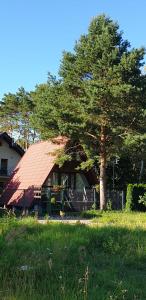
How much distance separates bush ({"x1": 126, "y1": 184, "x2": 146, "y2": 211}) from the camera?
3348 centimetres

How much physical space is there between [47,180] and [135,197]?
6538 mm

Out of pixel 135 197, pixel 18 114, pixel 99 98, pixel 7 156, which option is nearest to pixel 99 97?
pixel 99 98

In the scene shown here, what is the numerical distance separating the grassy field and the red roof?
857 inches

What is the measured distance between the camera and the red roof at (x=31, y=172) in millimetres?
35375

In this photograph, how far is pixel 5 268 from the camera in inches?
308

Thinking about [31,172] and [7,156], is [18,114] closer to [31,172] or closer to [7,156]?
[7,156]

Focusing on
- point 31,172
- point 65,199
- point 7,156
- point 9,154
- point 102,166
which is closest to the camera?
point 102,166

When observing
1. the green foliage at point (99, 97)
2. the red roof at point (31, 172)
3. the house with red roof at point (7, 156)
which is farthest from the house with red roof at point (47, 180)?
the house with red roof at point (7, 156)

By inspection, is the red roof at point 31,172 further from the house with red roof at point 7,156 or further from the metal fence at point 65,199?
A: the house with red roof at point 7,156

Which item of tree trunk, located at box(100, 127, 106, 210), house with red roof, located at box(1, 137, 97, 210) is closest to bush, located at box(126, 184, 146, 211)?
tree trunk, located at box(100, 127, 106, 210)

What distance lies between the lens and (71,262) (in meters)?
8.97

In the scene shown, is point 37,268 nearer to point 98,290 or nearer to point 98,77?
point 98,290

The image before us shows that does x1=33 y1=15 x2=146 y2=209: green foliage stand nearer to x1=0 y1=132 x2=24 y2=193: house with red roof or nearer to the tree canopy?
the tree canopy

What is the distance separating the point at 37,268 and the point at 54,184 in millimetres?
29898
